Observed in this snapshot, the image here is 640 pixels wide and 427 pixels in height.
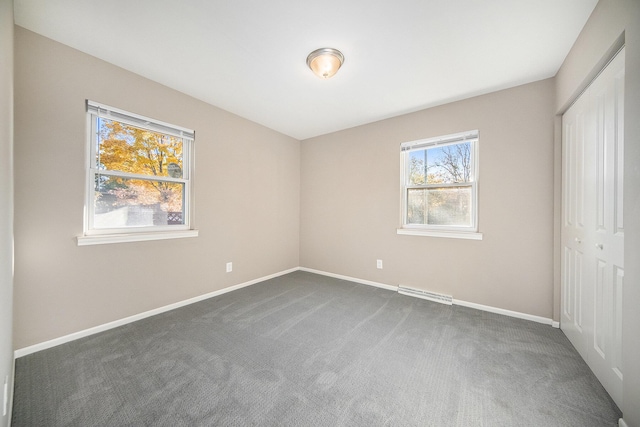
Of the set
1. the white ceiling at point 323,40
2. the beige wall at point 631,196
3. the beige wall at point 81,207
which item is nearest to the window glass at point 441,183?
the white ceiling at point 323,40

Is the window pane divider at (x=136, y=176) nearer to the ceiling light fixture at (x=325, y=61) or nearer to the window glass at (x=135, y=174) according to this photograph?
the window glass at (x=135, y=174)

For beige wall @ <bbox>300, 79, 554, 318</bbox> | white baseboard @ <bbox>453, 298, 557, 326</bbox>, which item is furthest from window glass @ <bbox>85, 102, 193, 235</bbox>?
white baseboard @ <bbox>453, 298, 557, 326</bbox>

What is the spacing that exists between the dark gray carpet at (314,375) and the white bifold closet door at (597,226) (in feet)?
0.78

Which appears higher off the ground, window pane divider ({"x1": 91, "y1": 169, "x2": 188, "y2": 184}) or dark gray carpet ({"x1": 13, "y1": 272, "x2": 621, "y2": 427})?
window pane divider ({"x1": 91, "y1": 169, "x2": 188, "y2": 184})

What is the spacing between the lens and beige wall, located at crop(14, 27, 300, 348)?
6.09 feet

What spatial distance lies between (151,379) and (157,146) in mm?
2279

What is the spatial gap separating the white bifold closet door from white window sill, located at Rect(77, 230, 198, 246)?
3.67 metres

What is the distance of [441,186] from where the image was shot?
3107mm

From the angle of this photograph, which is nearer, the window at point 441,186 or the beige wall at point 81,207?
the beige wall at point 81,207

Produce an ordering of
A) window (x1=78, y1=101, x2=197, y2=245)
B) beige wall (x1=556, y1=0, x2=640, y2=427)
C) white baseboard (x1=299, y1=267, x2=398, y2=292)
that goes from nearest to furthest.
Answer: beige wall (x1=556, y1=0, x2=640, y2=427)
window (x1=78, y1=101, x2=197, y2=245)
white baseboard (x1=299, y1=267, x2=398, y2=292)

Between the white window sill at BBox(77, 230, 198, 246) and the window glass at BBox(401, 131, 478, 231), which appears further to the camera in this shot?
the window glass at BBox(401, 131, 478, 231)

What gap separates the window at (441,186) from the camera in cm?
289

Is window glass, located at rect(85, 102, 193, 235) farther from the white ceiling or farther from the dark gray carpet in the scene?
the dark gray carpet

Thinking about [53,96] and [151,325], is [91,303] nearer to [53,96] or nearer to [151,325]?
[151,325]
